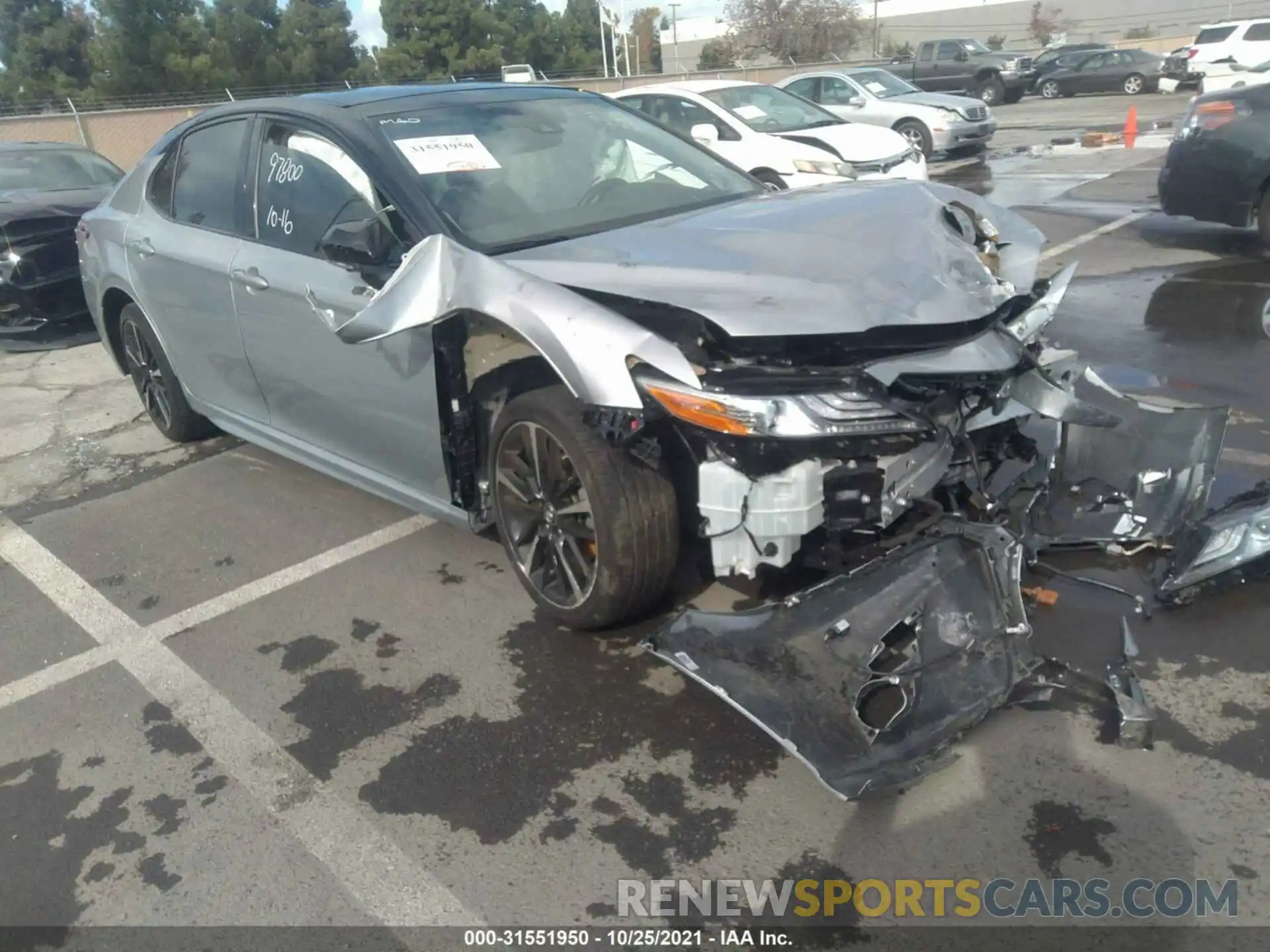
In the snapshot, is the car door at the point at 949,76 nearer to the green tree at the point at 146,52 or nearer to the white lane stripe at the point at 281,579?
the green tree at the point at 146,52

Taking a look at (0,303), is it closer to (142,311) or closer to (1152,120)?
(142,311)

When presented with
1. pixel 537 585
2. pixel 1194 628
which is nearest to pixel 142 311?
pixel 537 585

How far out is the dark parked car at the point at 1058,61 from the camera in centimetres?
2841

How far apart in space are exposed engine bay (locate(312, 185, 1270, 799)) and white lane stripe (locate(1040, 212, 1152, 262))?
549cm

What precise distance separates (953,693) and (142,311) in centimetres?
456

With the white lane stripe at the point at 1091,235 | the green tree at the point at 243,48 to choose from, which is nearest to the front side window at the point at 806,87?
the white lane stripe at the point at 1091,235

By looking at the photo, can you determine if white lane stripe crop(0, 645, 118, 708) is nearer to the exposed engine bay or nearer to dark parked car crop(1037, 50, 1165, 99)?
the exposed engine bay

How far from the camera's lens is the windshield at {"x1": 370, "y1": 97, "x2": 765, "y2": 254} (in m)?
3.71

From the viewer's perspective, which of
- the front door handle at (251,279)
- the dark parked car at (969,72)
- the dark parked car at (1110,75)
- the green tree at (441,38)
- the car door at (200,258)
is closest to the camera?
the front door handle at (251,279)

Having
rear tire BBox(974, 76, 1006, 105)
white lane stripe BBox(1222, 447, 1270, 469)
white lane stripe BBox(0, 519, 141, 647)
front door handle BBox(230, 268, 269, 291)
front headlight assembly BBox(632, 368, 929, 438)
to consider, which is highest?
front door handle BBox(230, 268, 269, 291)

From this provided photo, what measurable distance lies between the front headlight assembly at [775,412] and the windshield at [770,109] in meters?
9.43

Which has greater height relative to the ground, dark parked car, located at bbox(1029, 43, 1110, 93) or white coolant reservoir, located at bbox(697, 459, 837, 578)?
dark parked car, located at bbox(1029, 43, 1110, 93)

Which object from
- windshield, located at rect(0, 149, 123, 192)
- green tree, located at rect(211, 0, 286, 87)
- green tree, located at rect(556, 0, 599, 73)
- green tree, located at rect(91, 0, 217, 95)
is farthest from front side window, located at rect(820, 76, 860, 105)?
green tree, located at rect(556, 0, 599, 73)

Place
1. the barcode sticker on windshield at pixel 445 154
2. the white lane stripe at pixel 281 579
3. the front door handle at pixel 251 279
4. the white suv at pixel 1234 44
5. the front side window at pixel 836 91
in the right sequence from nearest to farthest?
the barcode sticker on windshield at pixel 445 154, the white lane stripe at pixel 281 579, the front door handle at pixel 251 279, the front side window at pixel 836 91, the white suv at pixel 1234 44
